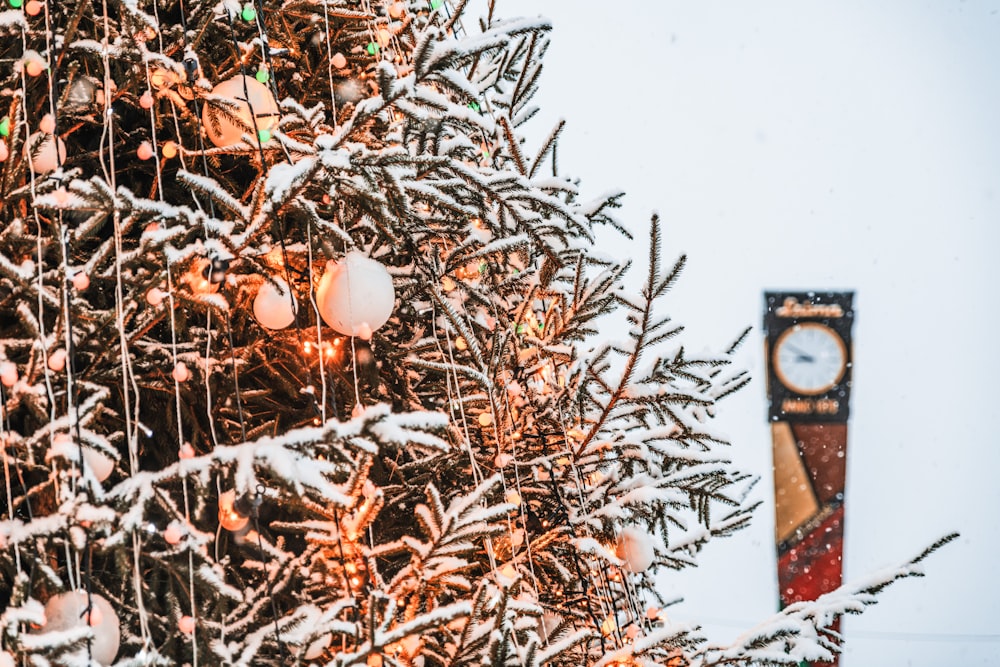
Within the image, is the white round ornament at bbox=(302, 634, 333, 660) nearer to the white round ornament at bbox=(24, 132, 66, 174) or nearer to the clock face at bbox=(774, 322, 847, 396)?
the white round ornament at bbox=(24, 132, 66, 174)

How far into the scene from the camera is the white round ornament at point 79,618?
1722 mm

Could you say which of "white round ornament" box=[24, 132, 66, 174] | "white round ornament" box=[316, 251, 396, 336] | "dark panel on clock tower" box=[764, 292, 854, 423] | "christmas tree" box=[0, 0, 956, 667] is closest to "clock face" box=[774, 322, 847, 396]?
"dark panel on clock tower" box=[764, 292, 854, 423]

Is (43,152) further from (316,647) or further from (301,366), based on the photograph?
(316,647)

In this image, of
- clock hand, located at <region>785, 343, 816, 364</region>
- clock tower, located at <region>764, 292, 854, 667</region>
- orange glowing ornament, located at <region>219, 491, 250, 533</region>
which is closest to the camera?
orange glowing ornament, located at <region>219, 491, 250, 533</region>

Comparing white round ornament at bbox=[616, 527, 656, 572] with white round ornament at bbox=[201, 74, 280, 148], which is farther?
white round ornament at bbox=[616, 527, 656, 572]

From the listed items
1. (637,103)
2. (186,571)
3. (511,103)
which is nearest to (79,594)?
(186,571)

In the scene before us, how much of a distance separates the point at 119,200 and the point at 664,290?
53.6 inches

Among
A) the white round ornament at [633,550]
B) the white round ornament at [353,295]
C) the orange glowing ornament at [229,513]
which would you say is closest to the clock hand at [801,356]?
the white round ornament at [633,550]

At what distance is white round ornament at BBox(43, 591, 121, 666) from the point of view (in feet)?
5.65

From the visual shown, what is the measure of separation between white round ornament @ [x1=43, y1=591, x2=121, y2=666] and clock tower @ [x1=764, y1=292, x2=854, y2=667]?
5.98 meters

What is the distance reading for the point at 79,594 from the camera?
176 centimetres

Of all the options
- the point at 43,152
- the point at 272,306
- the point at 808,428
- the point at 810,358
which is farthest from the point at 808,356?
the point at 43,152

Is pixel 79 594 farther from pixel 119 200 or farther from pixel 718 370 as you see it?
pixel 718 370

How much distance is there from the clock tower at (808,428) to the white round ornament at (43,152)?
6.24 metres
